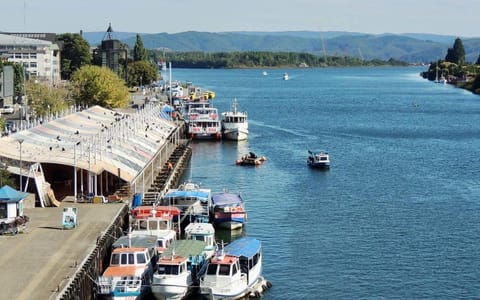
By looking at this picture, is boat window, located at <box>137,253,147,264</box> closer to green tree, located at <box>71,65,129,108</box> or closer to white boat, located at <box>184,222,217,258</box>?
white boat, located at <box>184,222,217,258</box>

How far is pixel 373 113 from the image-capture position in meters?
121

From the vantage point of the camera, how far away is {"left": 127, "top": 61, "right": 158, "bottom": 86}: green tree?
14450 cm

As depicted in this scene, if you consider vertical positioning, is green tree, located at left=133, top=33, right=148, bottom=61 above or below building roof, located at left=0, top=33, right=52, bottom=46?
below

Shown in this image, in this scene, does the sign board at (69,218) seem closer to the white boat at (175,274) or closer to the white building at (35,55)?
the white boat at (175,274)

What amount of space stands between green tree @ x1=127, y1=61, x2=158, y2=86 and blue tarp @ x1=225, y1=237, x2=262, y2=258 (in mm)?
109396

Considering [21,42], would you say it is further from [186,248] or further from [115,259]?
[115,259]

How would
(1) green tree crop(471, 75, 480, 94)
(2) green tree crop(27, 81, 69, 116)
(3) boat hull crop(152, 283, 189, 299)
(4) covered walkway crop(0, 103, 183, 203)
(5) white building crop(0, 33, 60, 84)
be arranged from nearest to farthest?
(3) boat hull crop(152, 283, 189, 299)
(4) covered walkway crop(0, 103, 183, 203)
(2) green tree crop(27, 81, 69, 116)
(5) white building crop(0, 33, 60, 84)
(1) green tree crop(471, 75, 480, 94)

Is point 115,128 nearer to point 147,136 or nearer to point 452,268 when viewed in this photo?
point 147,136

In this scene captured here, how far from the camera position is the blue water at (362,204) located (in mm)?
35875

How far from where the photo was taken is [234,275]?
1241 inches

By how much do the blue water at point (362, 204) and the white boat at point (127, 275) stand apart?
5.07m

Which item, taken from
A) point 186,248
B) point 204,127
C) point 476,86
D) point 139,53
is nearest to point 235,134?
point 204,127

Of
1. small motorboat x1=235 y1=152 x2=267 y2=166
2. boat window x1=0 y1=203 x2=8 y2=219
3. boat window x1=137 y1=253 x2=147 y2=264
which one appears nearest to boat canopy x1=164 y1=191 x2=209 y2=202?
boat window x1=0 y1=203 x2=8 y2=219

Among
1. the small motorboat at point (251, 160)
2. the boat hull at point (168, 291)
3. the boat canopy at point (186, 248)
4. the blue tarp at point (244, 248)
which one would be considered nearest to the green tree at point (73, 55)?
the small motorboat at point (251, 160)
